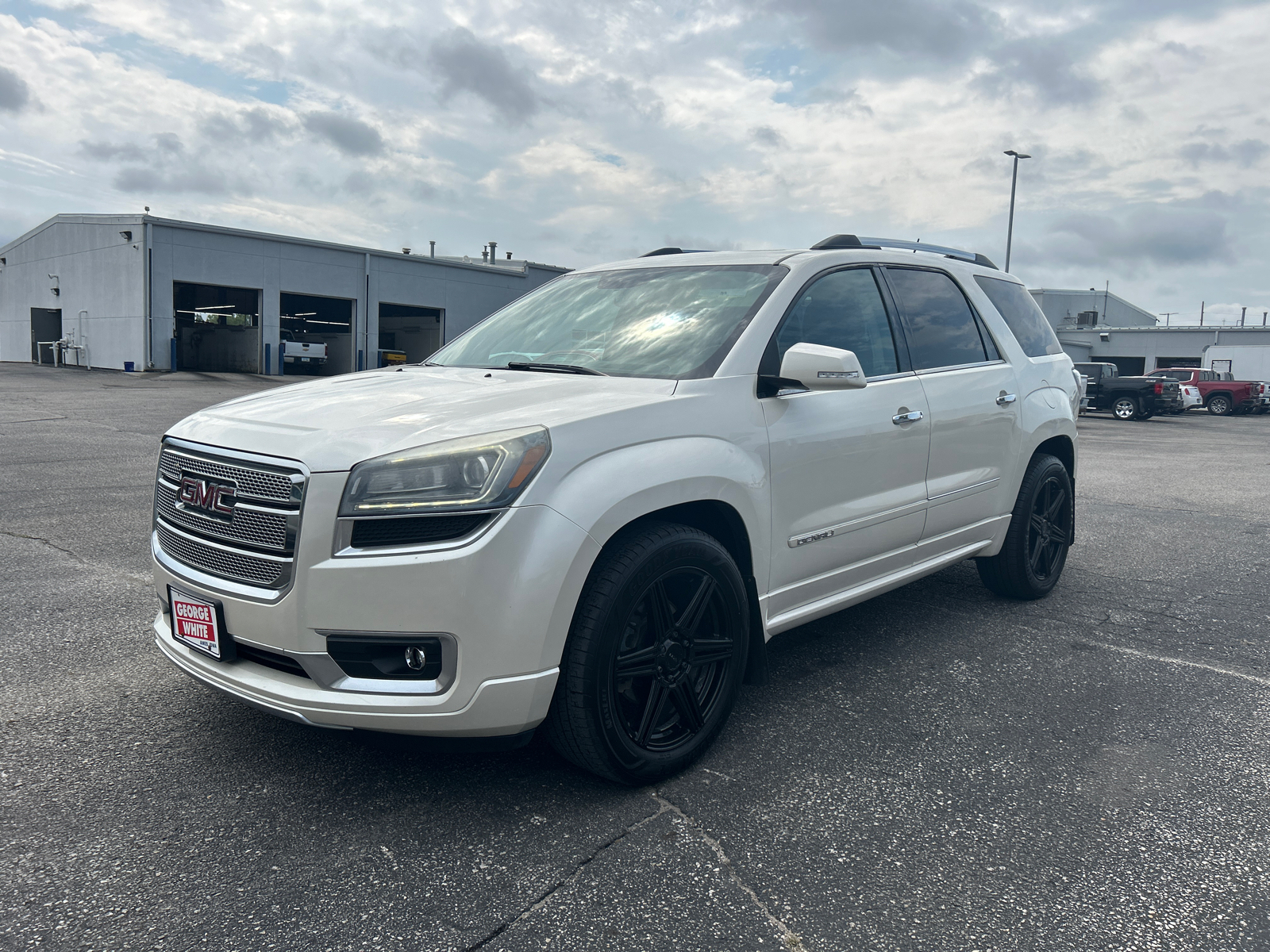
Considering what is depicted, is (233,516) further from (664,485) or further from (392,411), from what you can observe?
(664,485)

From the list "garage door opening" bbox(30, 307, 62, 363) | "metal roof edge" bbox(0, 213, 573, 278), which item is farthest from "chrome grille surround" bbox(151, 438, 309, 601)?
"garage door opening" bbox(30, 307, 62, 363)

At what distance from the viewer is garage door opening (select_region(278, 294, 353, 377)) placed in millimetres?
37678

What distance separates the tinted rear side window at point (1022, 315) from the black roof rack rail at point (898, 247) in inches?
5.5

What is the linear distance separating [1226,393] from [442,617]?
38.1 metres

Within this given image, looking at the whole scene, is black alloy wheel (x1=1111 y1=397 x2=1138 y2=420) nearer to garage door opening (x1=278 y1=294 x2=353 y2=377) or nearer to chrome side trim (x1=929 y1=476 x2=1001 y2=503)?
chrome side trim (x1=929 y1=476 x2=1001 y2=503)

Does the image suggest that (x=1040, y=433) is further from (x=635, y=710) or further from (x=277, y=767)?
(x=277, y=767)

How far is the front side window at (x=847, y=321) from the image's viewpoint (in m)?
3.48

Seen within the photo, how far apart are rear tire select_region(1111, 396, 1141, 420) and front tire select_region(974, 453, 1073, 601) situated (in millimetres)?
25998

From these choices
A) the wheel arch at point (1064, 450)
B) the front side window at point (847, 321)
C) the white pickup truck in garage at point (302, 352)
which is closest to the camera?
the front side window at point (847, 321)

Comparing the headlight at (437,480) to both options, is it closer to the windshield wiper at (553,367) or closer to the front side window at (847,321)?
the windshield wiper at (553,367)

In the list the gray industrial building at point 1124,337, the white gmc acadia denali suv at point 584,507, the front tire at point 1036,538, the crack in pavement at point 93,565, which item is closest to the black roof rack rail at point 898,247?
the white gmc acadia denali suv at point 584,507

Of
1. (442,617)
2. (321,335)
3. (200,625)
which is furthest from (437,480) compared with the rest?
(321,335)

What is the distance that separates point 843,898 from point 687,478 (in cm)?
123

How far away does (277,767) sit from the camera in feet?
9.34
